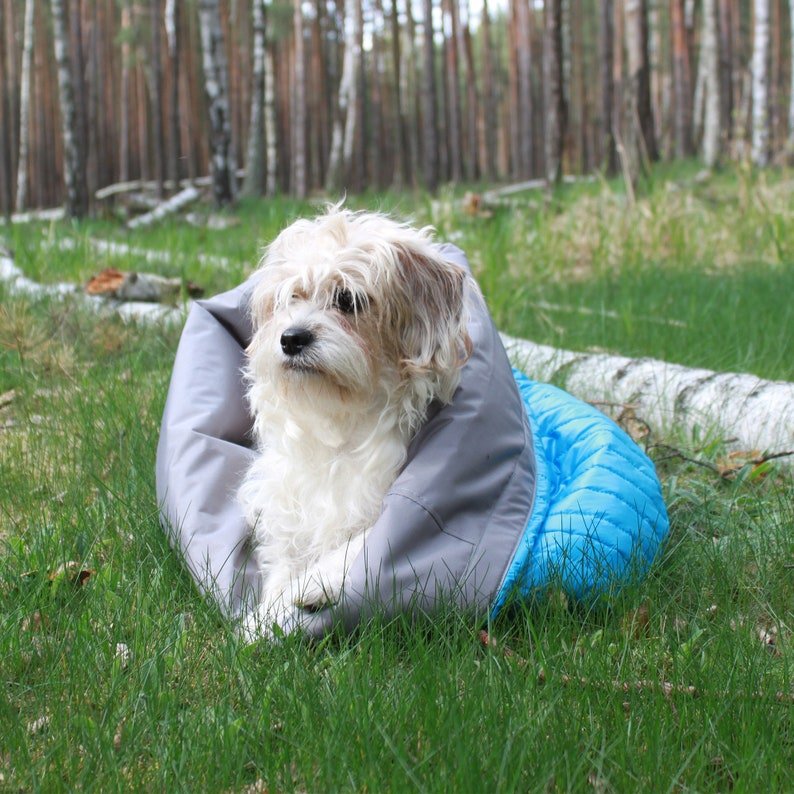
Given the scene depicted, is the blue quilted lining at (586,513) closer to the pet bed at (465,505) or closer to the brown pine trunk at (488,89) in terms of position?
the pet bed at (465,505)

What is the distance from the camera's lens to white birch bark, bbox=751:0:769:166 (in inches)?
590

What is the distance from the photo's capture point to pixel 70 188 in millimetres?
14086

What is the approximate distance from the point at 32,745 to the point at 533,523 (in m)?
1.67

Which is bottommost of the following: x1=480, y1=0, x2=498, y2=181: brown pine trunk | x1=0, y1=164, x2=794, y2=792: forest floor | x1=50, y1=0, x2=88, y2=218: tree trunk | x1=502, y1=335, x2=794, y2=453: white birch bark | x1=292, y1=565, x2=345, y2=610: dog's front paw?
x1=0, y1=164, x2=794, y2=792: forest floor

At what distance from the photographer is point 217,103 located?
13.2 metres

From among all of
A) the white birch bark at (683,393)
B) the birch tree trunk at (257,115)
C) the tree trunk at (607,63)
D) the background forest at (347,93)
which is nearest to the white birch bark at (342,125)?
the background forest at (347,93)

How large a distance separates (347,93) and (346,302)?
22.4 metres

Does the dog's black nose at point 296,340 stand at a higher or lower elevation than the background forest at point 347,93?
lower

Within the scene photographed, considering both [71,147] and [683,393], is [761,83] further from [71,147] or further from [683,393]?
[683,393]

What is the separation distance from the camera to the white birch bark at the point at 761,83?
49.2ft

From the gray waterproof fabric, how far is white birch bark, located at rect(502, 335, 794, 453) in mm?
1477

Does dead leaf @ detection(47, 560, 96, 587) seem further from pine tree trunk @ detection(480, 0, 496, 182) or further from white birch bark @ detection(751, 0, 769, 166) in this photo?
pine tree trunk @ detection(480, 0, 496, 182)

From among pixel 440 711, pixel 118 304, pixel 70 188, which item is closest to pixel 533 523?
pixel 440 711

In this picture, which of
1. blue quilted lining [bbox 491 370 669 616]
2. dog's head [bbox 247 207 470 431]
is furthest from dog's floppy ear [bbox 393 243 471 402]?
blue quilted lining [bbox 491 370 669 616]
